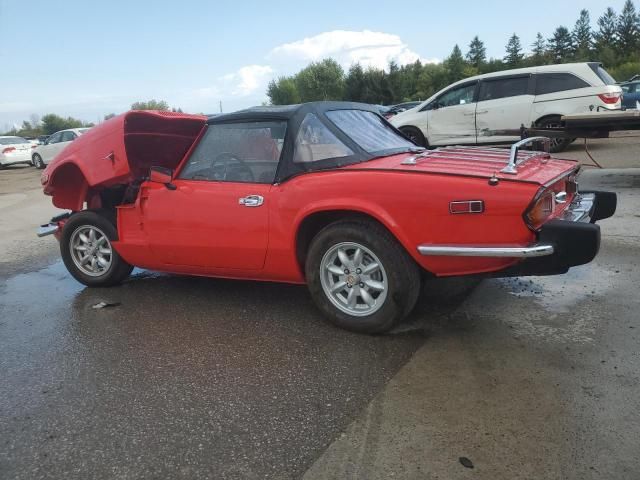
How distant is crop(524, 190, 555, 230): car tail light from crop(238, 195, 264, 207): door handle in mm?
1756

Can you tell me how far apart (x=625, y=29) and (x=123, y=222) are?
10434cm

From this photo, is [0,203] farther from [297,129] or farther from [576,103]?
[576,103]

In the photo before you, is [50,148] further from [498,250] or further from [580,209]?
[498,250]

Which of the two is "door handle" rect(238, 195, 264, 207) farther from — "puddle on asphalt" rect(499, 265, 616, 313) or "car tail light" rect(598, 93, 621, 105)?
"car tail light" rect(598, 93, 621, 105)

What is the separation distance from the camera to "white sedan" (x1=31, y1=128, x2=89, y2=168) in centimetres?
2159

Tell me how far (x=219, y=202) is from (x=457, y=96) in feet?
31.3

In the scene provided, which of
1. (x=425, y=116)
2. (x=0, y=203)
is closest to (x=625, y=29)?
(x=425, y=116)

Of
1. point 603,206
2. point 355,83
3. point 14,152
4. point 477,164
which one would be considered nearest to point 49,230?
point 477,164

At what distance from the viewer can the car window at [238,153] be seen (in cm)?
397

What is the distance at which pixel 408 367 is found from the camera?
124 inches

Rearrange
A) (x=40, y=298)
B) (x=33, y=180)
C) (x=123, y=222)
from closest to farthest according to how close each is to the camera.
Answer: (x=123, y=222) → (x=40, y=298) → (x=33, y=180)

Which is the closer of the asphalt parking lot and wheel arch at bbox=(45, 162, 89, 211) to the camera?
the asphalt parking lot

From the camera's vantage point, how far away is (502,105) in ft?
38.3

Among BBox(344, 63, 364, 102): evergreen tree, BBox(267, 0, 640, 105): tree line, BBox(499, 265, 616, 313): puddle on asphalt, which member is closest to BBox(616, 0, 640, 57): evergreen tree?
BBox(267, 0, 640, 105): tree line
